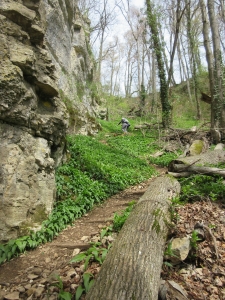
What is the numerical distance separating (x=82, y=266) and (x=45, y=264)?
2.65ft

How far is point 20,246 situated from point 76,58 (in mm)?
15217

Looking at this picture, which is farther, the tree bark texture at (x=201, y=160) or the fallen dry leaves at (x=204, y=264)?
→ the tree bark texture at (x=201, y=160)

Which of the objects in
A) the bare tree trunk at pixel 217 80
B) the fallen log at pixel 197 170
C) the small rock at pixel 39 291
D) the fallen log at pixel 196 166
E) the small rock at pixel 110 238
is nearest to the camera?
the small rock at pixel 39 291

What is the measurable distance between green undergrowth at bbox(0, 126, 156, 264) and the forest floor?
0.20 m

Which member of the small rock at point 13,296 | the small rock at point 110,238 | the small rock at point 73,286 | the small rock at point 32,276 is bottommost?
the small rock at point 13,296

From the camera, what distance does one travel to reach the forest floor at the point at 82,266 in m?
2.75

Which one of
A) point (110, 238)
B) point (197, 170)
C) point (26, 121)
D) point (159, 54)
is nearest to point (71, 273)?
point (110, 238)

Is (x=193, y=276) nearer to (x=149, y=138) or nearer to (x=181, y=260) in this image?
(x=181, y=260)

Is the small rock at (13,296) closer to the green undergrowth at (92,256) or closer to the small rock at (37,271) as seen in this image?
the small rock at (37,271)

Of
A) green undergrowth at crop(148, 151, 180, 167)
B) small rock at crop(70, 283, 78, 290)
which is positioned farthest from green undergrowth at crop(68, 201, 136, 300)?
green undergrowth at crop(148, 151, 180, 167)

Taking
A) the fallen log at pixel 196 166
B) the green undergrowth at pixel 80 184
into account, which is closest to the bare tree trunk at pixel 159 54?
the green undergrowth at pixel 80 184

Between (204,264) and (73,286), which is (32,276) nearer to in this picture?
(73,286)

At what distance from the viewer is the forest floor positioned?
2.75 meters

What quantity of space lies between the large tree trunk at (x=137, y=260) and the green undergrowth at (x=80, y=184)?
199 centimetres
